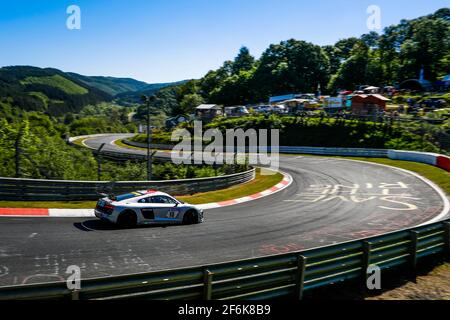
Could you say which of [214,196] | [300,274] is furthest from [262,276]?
[214,196]

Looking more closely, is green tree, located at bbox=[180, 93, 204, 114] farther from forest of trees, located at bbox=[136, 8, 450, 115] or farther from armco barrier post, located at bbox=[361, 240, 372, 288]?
armco barrier post, located at bbox=[361, 240, 372, 288]

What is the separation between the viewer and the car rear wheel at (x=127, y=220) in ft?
44.4

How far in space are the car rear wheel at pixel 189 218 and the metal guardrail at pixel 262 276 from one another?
24.5 feet

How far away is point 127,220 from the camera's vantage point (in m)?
13.7

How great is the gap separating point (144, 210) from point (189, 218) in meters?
1.93

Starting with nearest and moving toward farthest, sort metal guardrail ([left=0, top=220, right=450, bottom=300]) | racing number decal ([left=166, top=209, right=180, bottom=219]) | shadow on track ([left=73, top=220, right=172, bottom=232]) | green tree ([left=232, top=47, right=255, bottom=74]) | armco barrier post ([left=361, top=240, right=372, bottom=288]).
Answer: metal guardrail ([left=0, top=220, right=450, bottom=300]) → armco barrier post ([left=361, top=240, right=372, bottom=288]) → shadow on track ([left=73, top=220, right=172, bottom=232]) → racing number decal ([left=166, top=209, right=180, bottom=219]) → green tree ([left=232, top=47, right=255, bottom=74])

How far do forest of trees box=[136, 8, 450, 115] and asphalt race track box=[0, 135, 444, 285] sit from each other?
258 ft

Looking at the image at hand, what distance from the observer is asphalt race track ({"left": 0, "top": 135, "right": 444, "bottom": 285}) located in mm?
9906

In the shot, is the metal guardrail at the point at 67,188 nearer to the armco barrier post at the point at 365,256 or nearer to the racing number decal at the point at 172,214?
the racing number decal at the point at 172,214

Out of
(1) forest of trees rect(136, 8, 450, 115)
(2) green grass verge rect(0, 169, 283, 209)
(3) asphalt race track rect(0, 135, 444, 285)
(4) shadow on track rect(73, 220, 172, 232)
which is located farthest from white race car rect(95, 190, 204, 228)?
(1) forest of trees rect(136, 8, 450, 115)

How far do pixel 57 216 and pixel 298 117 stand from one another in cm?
4951

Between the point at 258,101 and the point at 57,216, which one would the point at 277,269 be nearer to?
the point at 57,216

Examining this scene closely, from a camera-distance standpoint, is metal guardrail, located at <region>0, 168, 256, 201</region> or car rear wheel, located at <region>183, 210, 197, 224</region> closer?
car rear wheel, located at <region>183, 210, 197, 224</region>

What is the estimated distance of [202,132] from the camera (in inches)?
2562
